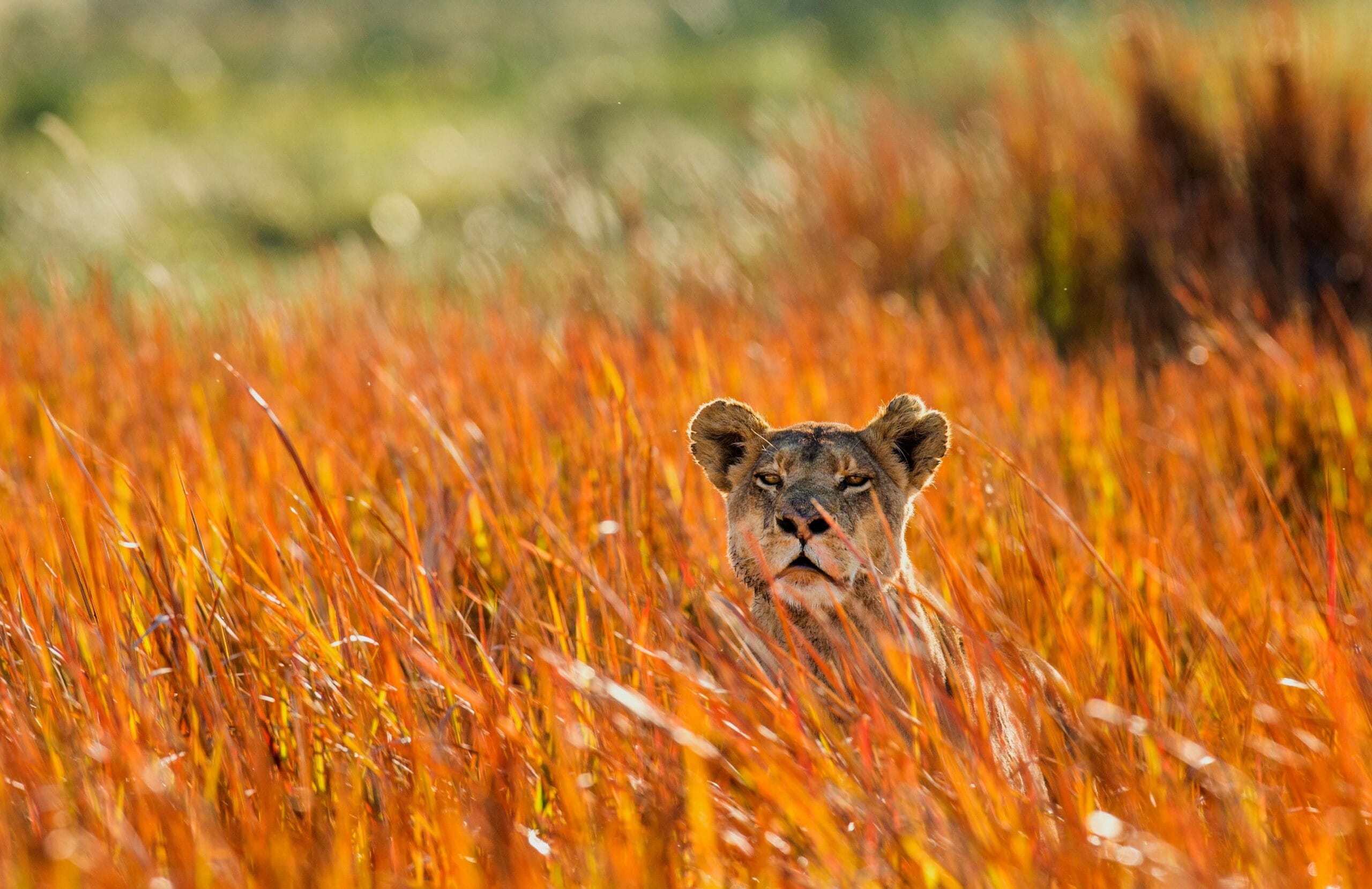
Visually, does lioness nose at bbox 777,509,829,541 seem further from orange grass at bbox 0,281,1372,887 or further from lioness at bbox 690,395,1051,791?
orange grass at bbox 0,281,1372,887

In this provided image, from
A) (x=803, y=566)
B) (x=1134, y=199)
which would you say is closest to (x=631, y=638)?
(x=803, y=566)

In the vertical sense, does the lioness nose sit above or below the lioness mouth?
above

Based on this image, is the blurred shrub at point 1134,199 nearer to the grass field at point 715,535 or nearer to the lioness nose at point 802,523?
the grass field at point 715,535

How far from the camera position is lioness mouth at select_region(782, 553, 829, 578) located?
289 centimetres

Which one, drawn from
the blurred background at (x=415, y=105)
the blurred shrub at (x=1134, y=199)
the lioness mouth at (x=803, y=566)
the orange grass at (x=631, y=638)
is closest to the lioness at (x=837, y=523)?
the lioness mouth at (x=803, y=566)

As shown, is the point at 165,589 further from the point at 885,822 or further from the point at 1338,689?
the point at 1338,689


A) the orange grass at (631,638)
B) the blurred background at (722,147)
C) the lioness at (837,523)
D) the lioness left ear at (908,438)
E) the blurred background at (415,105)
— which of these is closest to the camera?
the orange grass at (631,638)

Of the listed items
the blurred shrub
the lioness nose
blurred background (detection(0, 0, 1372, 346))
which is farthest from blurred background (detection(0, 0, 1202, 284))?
the lioness nose

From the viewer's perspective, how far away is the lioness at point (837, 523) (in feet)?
9.41

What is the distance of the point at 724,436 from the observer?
332cm

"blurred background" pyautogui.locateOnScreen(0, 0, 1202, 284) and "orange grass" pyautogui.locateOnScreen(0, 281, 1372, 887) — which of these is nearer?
"orange grass" pyautogui.locateOnScreen(0, 281, 1372, 887)

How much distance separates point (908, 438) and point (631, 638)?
0.86m

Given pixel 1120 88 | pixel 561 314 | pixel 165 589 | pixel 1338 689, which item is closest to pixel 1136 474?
pixel 1338 689

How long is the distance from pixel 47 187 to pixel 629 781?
13.1 meters
